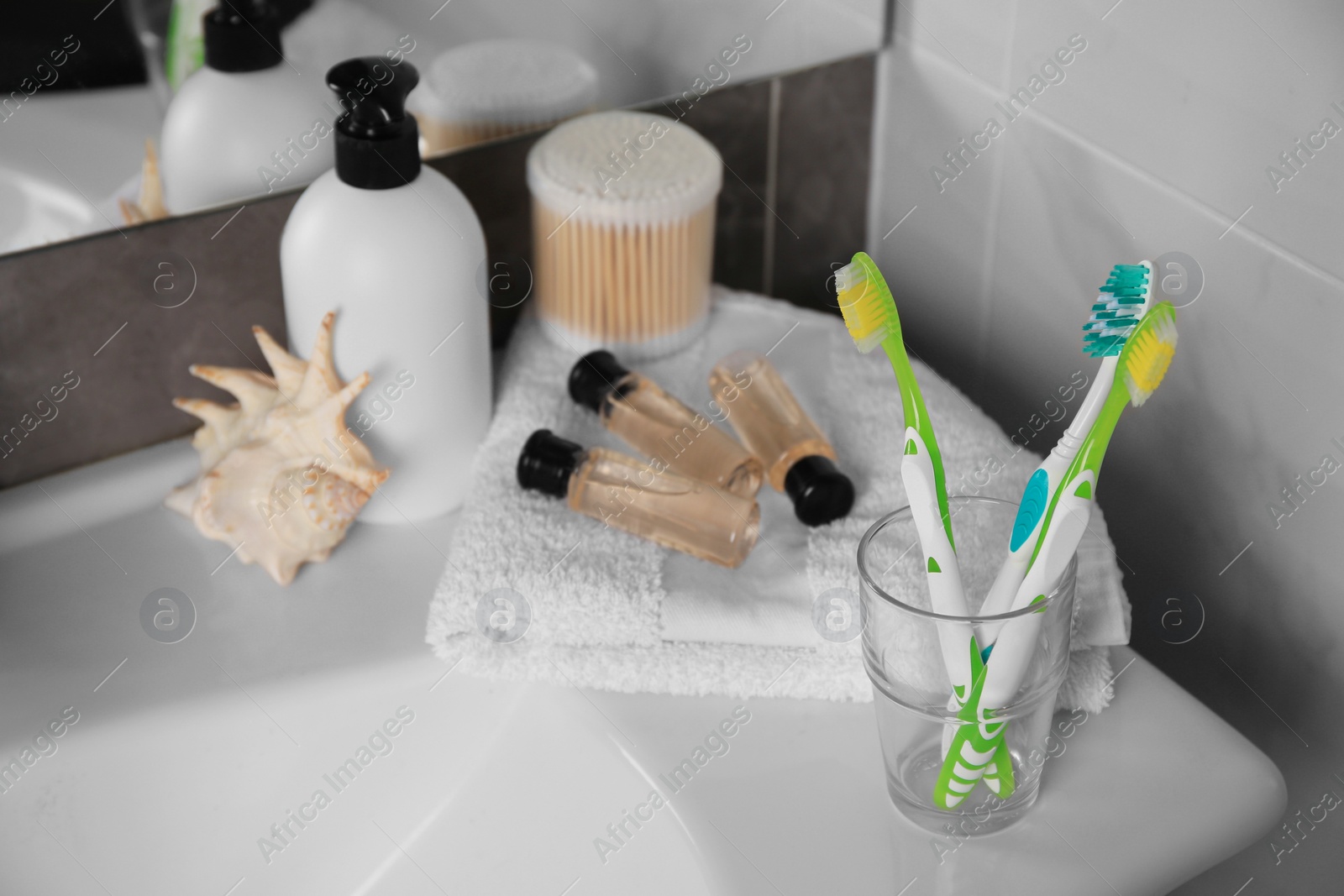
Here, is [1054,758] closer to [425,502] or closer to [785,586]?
[785,586]

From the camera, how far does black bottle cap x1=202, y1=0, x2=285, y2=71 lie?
25.8 inches

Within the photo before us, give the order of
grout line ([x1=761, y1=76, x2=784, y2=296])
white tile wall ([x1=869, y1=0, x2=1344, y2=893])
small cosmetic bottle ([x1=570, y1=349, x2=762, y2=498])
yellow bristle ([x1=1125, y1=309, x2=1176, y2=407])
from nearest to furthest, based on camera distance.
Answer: yellow bristle ([x1=1125, y1=309, x2=1176, y2=407]) < white tile wall ([x1=869, y1=0, x2=1344, y2=893]) < small cosmetic bottle ([x1=570, y1=349, x2=762, y2=498]) < grout line ([x1=761, y1=76, x2=784, y2=296])

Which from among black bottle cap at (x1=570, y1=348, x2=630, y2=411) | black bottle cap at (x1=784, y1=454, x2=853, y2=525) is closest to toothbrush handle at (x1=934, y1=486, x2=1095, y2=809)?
black bottle cap at (x1=784, y1=454, x2=853, y2=525)

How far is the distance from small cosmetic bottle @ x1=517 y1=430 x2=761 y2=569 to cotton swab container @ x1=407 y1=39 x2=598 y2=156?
0.69ft

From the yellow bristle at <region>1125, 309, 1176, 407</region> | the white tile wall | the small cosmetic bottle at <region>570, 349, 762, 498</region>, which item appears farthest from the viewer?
the small cosmetic bottle at <region>570, 349, 762, 498</region>

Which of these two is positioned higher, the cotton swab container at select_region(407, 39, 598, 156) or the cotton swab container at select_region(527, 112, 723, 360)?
the cotton swab container at select_region(407, 39, 598, 156)

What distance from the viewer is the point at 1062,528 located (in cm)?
46

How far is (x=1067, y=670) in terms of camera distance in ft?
1.88

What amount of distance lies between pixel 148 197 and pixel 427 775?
0.34m

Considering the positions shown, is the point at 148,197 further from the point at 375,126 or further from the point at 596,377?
the point at 596,377

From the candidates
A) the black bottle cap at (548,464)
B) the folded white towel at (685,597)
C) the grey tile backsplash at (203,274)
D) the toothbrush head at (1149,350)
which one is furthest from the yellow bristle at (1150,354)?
the grey tile backsplash at (203,274)

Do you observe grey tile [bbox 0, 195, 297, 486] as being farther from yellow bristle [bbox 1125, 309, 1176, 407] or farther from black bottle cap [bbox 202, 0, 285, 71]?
yellow bristle [bbox 1125, 309, 1176, 407]

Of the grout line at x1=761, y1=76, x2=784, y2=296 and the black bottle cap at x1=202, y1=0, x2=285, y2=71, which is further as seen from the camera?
the grout line at x1=761, y1=76, x2=784, y2=296

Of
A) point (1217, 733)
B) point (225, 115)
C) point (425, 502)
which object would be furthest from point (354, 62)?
point (1217, 733)
